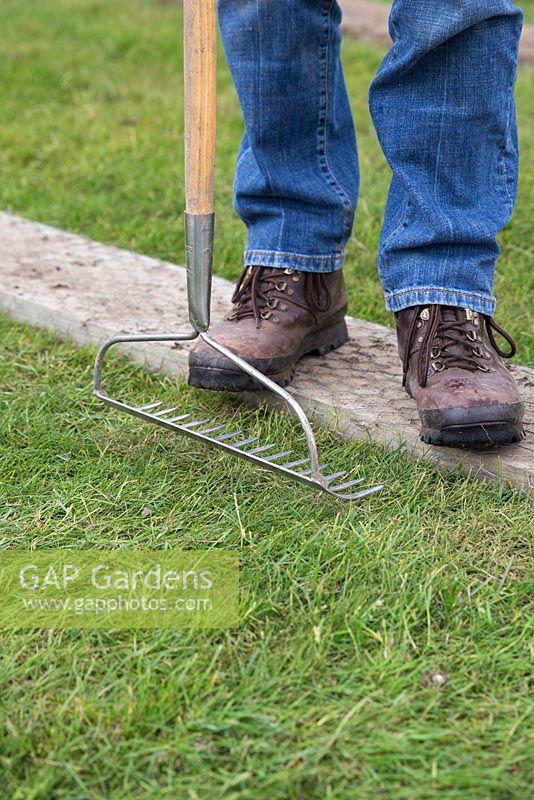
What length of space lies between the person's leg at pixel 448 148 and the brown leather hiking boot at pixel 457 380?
0.04 m

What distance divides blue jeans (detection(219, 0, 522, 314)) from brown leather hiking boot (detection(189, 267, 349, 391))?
42 millimetres

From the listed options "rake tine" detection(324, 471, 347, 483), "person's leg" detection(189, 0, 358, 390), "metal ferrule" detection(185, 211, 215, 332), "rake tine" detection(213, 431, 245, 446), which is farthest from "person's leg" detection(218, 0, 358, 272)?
"rake tine" detection(324, 471, 347, 483)

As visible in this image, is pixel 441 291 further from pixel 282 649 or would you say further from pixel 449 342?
pixel 282 649

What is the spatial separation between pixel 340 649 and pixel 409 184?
33.3 inches

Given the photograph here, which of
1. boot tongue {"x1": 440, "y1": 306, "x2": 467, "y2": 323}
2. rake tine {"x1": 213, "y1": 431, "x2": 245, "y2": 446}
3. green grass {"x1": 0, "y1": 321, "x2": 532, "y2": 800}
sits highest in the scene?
boot tongue {"x1": 440, "y1": 306, "x2": 467, "y2": 323}

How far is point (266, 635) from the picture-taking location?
1.27m

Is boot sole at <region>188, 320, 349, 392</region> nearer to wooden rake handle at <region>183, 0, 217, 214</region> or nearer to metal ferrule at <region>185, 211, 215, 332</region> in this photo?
metal ferrule at <region>185, 211, 215, 332</region>

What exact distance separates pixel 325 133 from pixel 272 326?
0.41 m

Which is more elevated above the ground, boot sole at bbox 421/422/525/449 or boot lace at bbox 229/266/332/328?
boot lace at bbox 229/266/332/328

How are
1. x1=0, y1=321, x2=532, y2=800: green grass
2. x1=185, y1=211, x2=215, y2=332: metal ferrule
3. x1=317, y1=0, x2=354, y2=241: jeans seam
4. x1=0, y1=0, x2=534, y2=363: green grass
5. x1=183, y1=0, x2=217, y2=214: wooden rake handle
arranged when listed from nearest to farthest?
x1=0, y1=321, x2=532, y2=800: green grass → x1=183, y1=0, x2=217, y2=214: wooden rake handle → x1=185, y1=211, x2=215, y2=332: metal ferrule → x1=317, y1=0, x2=354, y2=241: jeans seam → x1=0, y1=0, x2=534, y2=363: green grass

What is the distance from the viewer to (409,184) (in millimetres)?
1681

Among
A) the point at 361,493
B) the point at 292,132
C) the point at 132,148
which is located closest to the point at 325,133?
the point at 292,132

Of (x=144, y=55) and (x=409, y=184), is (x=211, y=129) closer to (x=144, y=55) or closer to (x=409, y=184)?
(x=409, y=184)

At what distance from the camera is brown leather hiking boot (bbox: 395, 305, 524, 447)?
160cm
